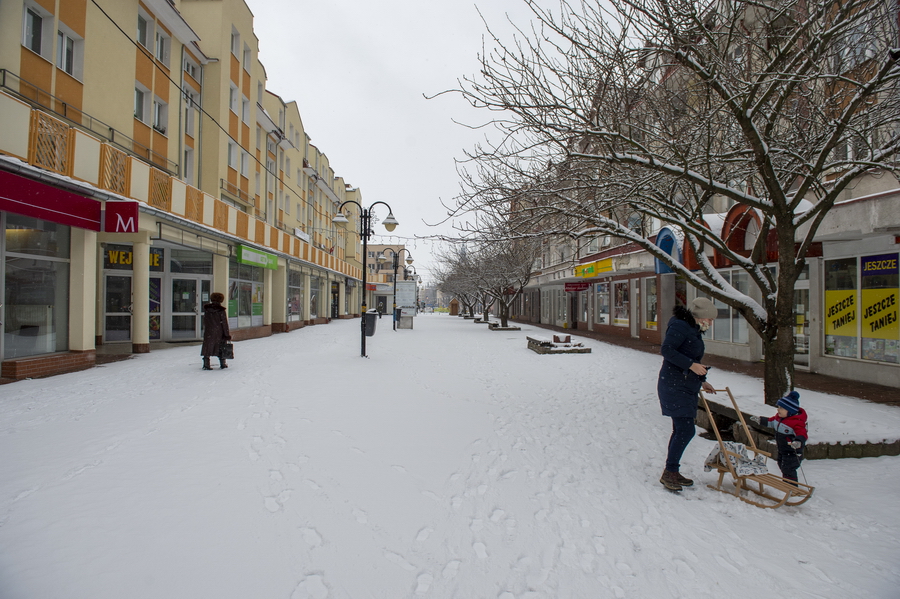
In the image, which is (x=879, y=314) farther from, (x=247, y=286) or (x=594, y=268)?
(x=247, y=286)

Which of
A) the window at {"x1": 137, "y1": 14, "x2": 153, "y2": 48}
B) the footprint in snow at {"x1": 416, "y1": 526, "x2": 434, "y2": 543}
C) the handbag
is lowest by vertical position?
the footprint in snow at {"x1": 416, "y1": 526, "x2": 434, "y2": 543}

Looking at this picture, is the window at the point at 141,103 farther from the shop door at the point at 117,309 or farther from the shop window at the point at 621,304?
the shop window at the point at 621,304

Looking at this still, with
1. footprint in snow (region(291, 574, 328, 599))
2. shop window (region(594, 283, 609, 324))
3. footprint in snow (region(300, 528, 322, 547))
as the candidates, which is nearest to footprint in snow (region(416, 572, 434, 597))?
footprint in snow (region(291, 574, 328, 599))

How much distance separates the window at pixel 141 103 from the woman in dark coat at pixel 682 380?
15083 millimetres

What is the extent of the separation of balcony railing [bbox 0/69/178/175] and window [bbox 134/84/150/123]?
3.02 ft

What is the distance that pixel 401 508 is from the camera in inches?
135

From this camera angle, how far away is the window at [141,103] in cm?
1301

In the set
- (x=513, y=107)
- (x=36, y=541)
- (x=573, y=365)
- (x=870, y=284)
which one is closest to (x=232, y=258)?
(x=573, y=365)

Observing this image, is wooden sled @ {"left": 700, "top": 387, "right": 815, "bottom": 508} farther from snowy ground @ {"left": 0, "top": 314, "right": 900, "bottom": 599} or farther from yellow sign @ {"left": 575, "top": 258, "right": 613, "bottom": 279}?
yellow sign @ {"left": 575, "top": 258, "right": 613, "bottom": 279}

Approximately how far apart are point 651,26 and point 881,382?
26.7 ft

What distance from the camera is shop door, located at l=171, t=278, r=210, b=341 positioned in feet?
50.7

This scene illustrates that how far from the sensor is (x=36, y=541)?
2.80 metres

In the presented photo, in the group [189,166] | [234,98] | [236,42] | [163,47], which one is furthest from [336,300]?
[163,47]

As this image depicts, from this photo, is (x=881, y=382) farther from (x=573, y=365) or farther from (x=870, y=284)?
(x=573, y=365)
